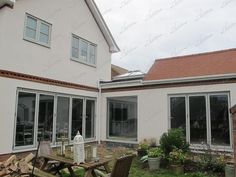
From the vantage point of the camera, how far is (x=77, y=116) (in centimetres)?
1138

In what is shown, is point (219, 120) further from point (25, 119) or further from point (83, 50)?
point (25, 119)

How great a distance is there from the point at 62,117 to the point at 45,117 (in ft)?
3.22

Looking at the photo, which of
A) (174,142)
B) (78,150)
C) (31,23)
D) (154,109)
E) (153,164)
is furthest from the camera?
(154,109)

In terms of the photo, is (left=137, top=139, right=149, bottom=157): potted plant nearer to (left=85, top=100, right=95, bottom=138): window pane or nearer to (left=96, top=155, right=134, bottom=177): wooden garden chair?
(left=85, top=100, right=95, bottom=138): window pane

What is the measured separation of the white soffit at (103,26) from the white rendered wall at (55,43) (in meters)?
0.24

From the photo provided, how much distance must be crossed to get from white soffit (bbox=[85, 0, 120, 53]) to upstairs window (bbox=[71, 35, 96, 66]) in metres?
1.28

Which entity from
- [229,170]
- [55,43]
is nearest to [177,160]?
[229,170]

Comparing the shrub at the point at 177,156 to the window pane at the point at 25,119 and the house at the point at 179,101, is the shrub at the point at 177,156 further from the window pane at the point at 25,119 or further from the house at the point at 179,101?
the window pane at the point at 25,119

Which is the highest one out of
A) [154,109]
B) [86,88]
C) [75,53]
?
[75,53]

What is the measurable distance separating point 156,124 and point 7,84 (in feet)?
20.9

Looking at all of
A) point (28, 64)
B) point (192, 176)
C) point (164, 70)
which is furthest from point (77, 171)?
point (164, 70)

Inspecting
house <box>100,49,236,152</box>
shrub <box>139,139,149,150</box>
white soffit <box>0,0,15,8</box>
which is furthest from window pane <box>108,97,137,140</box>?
white soffit <box>0,0,15,8</box>

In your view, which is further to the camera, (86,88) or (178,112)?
(86,88)

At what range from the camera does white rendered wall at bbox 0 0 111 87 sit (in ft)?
28.1
